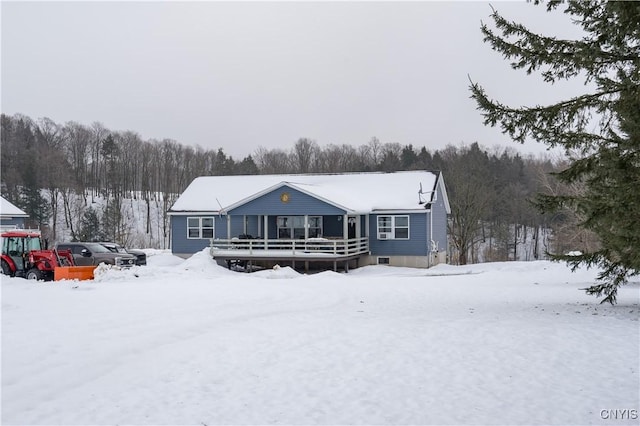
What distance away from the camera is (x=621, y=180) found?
396 inches

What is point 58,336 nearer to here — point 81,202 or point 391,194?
point 391,194

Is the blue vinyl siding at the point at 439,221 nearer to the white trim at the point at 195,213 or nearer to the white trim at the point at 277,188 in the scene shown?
the white trim at the point at 277,188

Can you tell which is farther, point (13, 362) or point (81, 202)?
point (81, 202)

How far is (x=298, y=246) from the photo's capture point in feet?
92.8

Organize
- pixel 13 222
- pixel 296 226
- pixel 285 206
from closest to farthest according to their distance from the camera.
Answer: pixel 285 206
pixel 296 226
pixel 13 222

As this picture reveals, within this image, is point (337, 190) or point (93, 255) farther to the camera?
point (337, 190)

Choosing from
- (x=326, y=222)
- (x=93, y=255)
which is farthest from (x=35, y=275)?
(x=326, y=222)

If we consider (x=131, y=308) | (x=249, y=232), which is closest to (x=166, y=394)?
(x=131, y=308)

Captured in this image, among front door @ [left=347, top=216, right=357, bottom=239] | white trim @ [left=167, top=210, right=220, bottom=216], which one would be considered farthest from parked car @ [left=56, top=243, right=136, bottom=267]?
front door @ [left=347, top=216, right=357, bottom=239]

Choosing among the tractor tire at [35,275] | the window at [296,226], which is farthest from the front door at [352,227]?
the tractor tire at [35,275]

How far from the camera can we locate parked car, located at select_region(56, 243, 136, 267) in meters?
25.3

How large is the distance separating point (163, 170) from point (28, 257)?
57.2 meters

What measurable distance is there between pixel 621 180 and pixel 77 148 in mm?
76015

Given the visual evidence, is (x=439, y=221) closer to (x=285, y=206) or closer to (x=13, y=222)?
(x=285, y=206)
